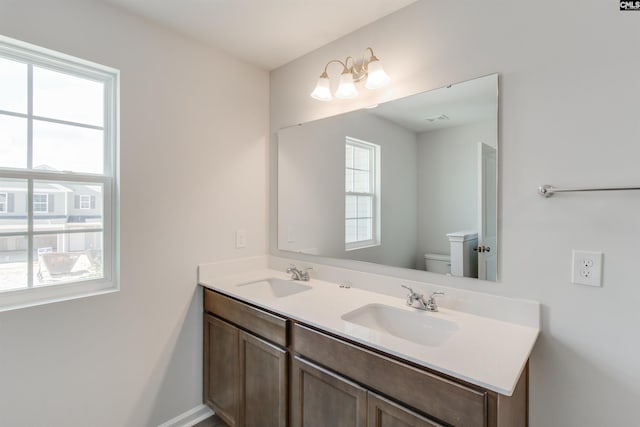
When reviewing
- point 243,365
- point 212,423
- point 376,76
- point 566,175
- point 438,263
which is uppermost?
point 376,76

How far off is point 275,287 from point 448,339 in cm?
123

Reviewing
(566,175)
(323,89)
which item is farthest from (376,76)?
(566,175)

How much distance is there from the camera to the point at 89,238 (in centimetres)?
168

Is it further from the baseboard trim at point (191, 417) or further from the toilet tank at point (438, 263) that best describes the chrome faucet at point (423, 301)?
the baseboard trim at point (191, 417)

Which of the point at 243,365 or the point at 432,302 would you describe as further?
the point at 243,365

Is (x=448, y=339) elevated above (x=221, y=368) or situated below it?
above

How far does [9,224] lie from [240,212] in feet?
3.95

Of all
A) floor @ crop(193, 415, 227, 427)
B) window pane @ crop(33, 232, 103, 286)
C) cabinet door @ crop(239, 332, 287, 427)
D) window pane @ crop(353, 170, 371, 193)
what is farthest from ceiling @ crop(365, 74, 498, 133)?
floor @ crop(193, 415, 227, 427)

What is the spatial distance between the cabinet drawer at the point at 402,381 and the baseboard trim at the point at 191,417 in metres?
1.15

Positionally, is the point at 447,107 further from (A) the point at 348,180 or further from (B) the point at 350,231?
(B) the point at 350,231

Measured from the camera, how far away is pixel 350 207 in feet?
6.36

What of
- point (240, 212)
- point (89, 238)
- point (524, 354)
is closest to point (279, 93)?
point (240, 212)

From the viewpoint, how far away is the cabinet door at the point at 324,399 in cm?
121

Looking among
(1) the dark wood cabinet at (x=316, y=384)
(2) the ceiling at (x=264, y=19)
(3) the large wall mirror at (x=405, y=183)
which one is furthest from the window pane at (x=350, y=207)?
(2) the ceiling at (x=264, y=19)
